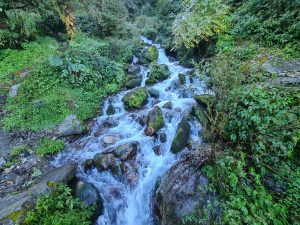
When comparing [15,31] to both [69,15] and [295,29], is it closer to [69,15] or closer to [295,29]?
[69,15]

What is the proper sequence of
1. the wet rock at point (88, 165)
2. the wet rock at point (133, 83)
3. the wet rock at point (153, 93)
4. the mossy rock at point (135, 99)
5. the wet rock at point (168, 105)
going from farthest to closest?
the wet rock at point (133, 83)
the wet rock at point (153, 93)
the mossy rock at point (135, 99)
the wet rock at point (168, 105)
the wet rock at point (88, 165)

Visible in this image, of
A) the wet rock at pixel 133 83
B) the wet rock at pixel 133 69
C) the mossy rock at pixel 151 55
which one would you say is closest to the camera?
the wet rock at pixel 133 83

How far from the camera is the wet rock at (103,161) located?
215 inches

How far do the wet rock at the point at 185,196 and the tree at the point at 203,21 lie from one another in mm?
5793

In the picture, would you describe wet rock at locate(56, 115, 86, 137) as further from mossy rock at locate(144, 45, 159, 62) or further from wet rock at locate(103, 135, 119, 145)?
mossy rock at locate(144, 45, 159, 62)

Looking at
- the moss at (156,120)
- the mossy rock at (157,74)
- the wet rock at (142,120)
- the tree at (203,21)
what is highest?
the tree at (203,21)

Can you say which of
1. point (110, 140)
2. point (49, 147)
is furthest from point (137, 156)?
point (49, 147)

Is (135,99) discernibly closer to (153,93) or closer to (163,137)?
(153,93)

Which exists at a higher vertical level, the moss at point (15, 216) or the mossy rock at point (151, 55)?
the mossy rock at point (151, 55)

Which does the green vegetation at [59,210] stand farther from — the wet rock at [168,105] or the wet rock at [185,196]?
the wet rock at [168,105]

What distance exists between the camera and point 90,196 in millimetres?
4574

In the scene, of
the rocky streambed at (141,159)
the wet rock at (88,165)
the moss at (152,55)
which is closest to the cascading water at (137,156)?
the rocky streambed at (141,159)

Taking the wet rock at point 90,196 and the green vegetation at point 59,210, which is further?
the wet rock at point 90,196

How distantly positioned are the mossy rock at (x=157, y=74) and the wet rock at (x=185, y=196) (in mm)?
5988
